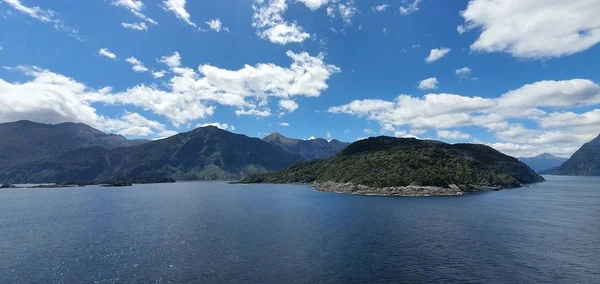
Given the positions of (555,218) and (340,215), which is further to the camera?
(340,215)

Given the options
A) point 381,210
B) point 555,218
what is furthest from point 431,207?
point 555,218

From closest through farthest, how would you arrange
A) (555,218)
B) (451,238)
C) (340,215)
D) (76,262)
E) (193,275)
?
(193,275) → (76,262) → (451,238) → (555,218) → (340,215)

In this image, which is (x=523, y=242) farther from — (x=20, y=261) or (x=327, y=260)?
(x=20, y=261)

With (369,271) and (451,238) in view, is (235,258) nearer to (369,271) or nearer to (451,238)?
(369,271)

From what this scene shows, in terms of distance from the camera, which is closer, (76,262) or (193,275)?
(193,275)

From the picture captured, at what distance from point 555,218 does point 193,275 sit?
425 ft

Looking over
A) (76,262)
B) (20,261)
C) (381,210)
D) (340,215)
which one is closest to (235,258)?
(76,262)

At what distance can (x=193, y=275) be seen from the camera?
6225 centimetres

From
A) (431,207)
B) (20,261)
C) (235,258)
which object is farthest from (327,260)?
(431,207)

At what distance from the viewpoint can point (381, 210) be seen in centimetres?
14950

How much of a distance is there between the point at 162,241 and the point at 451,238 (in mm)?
77952

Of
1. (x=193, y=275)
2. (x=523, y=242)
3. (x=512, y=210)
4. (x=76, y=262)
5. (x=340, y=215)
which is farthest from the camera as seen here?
(x=512, y=210)

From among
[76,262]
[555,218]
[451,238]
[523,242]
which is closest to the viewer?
[76,262]

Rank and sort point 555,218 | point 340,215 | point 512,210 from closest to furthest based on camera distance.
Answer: point 555,218, point 340,215, point 512,210
